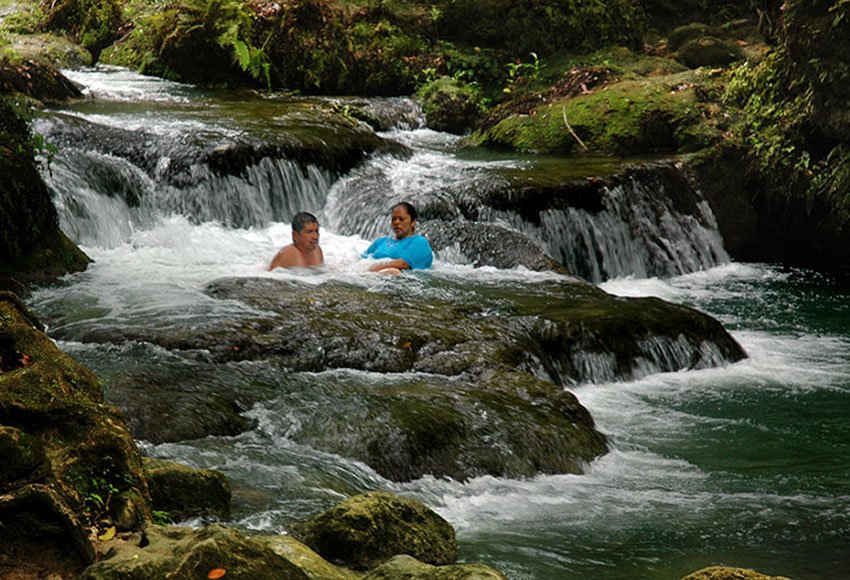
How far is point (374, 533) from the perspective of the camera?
4.45 m

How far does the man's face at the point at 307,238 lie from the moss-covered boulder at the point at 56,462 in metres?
5.82

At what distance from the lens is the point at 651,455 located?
715cm

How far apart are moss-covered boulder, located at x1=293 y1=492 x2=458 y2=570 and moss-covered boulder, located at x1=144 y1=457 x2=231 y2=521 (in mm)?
401

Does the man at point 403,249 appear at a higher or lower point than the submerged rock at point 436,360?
higher

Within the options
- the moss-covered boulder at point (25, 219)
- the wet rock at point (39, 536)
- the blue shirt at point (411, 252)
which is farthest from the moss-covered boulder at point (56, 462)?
the blue shirt at point (411, 252)

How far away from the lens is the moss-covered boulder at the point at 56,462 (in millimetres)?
3346

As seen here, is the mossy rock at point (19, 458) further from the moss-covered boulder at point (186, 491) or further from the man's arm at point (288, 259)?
the man's arm at point (288, 259)

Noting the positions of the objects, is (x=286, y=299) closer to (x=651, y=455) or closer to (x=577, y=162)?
(x=651, y=455)

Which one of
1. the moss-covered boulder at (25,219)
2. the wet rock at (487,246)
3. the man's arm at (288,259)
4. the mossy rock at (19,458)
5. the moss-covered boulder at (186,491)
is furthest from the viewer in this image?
the wet rock at (487,246)

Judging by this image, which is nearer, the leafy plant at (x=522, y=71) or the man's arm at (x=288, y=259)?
the man's arm at (x=288, y=259)

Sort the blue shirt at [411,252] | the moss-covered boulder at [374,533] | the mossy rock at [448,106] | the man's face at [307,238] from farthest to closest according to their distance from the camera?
the mossy rock at [448,106] < the blue shirt at [411,252] < the man's face at [307,238] < the moss-covered boulder at [374,533]

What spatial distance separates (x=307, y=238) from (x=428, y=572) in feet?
24.3

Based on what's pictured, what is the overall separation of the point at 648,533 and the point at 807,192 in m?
10.1

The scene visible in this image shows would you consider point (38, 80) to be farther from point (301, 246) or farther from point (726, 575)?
point (726, 575)
